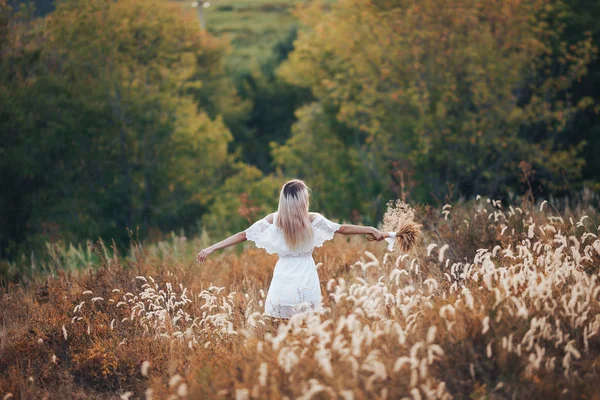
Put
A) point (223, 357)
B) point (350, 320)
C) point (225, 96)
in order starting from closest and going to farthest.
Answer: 1. point (350, 320)
2. point (223, 357)
3. point (225, 96)

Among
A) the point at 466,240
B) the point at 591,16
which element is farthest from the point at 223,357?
the point at 591,16

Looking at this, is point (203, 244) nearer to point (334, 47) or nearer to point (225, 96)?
point (334, 47)

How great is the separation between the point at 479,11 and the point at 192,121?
1314 cm

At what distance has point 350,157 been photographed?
28.6 m

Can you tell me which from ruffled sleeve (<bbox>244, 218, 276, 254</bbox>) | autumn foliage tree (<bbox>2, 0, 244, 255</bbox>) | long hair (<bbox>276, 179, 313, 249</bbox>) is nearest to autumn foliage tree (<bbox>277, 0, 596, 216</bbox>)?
autumn foliage tree (<bbox>2, 0, 244, 255</bbox>)

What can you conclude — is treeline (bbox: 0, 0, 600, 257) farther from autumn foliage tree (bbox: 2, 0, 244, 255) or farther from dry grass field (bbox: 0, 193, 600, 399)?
dry grass field (bbox: 0, 193, 600, 399)

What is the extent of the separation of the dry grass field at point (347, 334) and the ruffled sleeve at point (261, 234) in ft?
2.19

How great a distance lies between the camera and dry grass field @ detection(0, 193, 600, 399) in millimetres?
4102

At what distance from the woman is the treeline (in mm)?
13445

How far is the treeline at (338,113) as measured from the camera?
Answer: 21641 mm

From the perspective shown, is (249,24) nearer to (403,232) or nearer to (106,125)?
(106,125)

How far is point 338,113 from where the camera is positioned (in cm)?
2827

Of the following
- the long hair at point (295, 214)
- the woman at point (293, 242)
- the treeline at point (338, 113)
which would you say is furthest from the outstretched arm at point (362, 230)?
the treeline at point (338, 113)

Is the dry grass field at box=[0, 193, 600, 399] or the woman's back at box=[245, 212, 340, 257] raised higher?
the woman's back at box=[245, 212, 340, 257]
